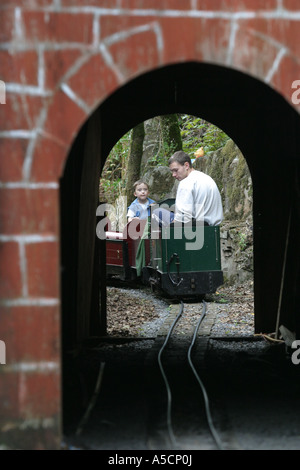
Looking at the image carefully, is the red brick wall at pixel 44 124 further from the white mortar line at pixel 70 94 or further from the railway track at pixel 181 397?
the railway track at pixel 181 397

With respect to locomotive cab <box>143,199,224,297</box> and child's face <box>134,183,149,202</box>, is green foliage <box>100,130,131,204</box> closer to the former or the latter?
child's face <box>134,183,149,202</box>

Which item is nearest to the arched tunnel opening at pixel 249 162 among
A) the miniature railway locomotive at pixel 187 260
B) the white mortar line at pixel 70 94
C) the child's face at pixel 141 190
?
the miniature railway locomotive at pixel 187 260

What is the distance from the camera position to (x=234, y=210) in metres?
17.3

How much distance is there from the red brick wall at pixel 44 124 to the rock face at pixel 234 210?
36.8 feet

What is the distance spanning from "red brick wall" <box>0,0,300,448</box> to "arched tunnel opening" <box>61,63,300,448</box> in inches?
88.4

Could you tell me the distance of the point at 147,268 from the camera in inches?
614

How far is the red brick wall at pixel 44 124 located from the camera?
487cm

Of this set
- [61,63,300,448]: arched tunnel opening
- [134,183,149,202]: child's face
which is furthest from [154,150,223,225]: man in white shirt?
[134,183,149,202]: child's face

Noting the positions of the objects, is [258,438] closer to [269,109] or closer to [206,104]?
[269,109]

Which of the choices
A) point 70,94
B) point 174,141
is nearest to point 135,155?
point 174,141

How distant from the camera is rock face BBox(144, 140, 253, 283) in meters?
16.0

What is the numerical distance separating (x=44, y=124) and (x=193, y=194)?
613 cm

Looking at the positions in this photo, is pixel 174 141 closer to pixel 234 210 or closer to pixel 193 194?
pixel 234 210
